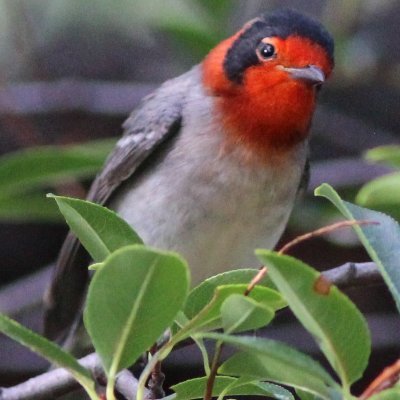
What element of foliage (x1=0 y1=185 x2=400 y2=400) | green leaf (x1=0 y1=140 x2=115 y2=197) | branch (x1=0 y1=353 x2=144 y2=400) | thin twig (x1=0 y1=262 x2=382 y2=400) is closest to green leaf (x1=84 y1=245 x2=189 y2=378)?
foliage (x1=0 y1=185 x2=400 y2=400)

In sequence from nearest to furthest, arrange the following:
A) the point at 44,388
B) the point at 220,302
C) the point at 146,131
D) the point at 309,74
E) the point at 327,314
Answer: the point at 327,314
the point at 220,302
the point at 44,388
the point at 309,74
the point at 146,131

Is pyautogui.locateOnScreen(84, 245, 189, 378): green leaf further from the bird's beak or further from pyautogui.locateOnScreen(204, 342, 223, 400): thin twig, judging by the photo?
the bird's beak

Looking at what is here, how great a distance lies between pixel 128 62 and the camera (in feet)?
20.8

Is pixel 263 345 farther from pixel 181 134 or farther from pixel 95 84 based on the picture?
pixel 95 84

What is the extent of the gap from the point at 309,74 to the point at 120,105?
2.23m

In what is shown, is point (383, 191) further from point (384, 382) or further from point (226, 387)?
point (384, 382)

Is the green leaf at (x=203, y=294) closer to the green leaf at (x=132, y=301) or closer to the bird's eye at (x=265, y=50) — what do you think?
the green leaf at (x=132, y=301)

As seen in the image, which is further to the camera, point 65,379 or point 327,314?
point 65,379

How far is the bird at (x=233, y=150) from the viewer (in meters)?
3.62

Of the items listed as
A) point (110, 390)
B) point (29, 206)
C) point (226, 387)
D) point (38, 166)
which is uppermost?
point (110, 390)

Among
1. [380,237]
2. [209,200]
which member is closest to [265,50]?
[209,200]

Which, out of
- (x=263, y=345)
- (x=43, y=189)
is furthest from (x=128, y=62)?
(x=263, y=345)

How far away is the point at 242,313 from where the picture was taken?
1.62 metres

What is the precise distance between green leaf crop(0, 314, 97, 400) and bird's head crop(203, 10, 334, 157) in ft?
6.48
